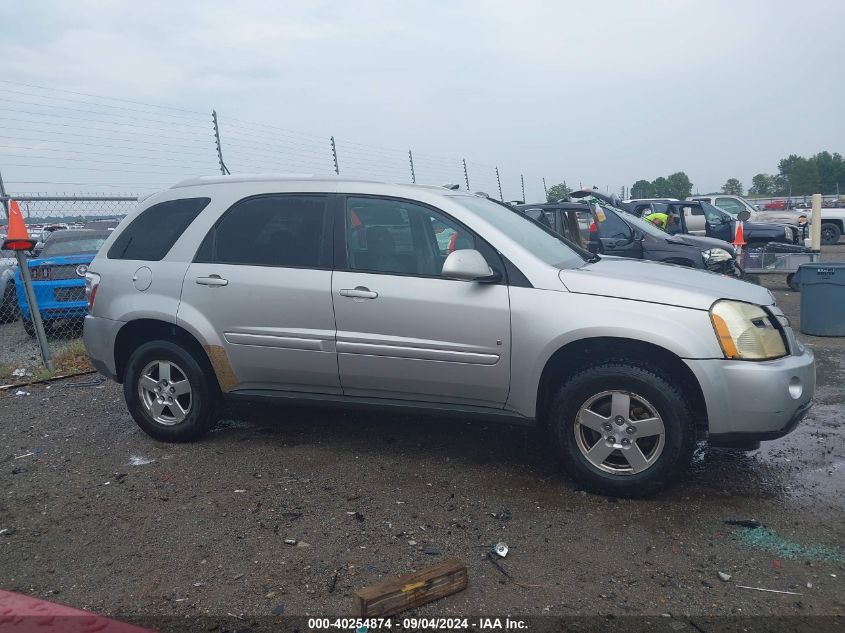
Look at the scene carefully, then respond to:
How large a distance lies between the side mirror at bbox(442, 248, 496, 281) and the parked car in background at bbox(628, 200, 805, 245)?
12345mm

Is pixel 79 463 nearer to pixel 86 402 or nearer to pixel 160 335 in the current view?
pixel 160 335

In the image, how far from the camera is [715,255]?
34.0ft

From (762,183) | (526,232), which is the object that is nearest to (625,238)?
(526,232)

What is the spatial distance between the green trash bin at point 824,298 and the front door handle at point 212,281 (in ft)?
23.0

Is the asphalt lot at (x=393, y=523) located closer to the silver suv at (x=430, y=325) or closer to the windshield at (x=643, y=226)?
the silver suv at (x=430, y=325)

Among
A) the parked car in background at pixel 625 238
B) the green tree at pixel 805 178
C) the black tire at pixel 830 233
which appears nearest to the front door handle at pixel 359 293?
the parked car in background at pixel 625 238

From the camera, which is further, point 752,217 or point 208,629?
point 752,217

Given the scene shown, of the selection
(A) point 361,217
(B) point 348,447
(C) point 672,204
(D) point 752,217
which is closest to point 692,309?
(A) point 361,217

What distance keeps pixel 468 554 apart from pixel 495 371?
1.10 meters

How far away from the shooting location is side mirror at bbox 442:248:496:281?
397 cm

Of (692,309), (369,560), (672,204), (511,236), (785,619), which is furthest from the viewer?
(672,204)

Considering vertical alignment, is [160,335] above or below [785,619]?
above

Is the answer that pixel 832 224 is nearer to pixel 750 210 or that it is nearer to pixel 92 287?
pixel 750 210

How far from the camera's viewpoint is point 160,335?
5.02 meters
